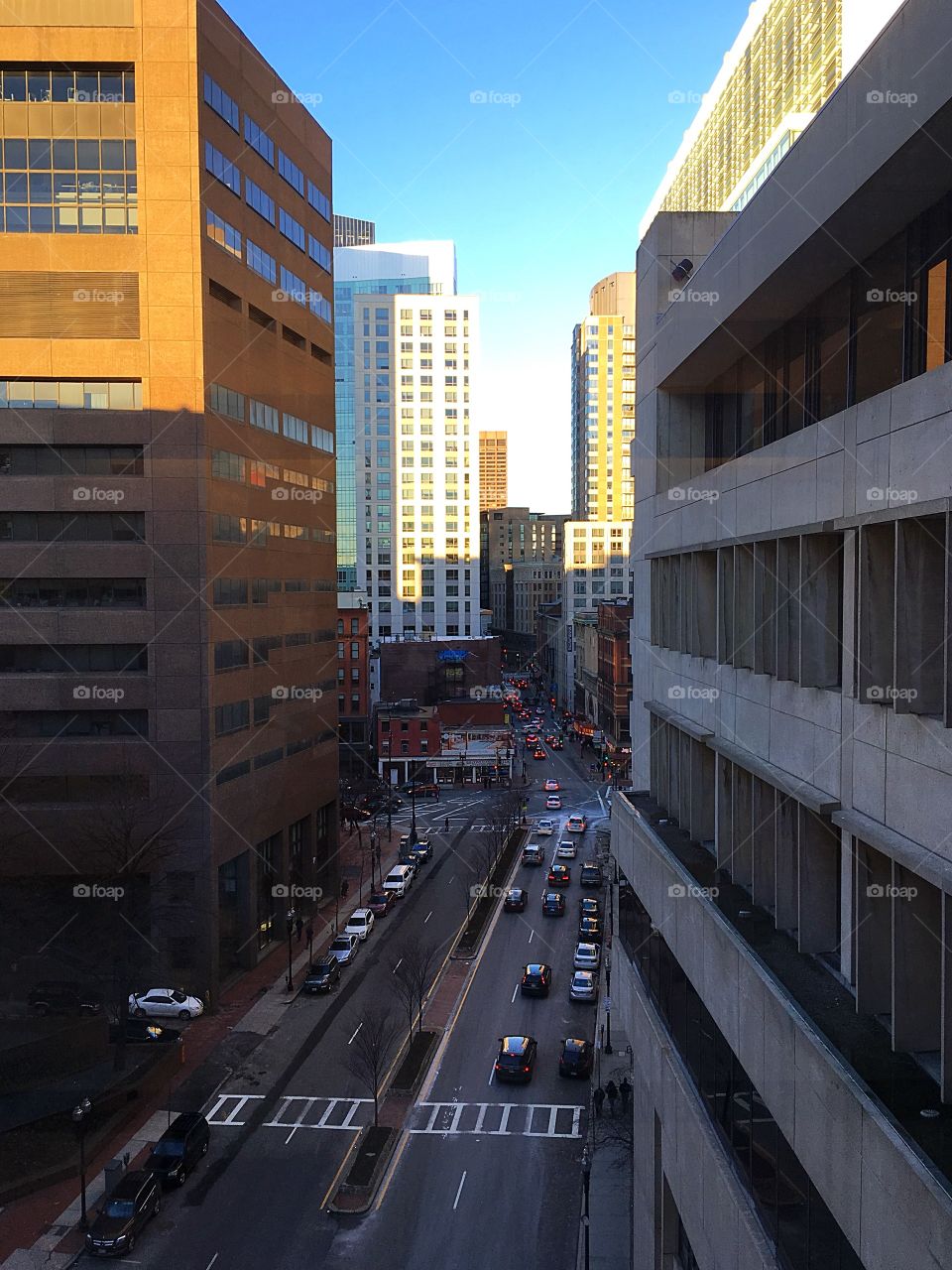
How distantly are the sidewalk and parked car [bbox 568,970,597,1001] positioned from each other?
11654 millimetres

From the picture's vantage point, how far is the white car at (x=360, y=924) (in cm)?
4750

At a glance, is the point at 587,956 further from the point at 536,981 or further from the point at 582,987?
the point at 536,981

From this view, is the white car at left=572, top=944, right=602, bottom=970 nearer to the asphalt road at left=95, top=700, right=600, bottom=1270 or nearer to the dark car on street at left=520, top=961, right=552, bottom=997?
the asphalt road at left=95, top=700, right=600, bottom=1270

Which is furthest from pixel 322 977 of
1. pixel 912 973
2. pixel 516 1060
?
pixel 912 973

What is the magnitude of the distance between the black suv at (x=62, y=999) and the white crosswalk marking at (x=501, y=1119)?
1352 centimetres

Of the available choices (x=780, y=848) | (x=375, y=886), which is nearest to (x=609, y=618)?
(x=375, y=886)

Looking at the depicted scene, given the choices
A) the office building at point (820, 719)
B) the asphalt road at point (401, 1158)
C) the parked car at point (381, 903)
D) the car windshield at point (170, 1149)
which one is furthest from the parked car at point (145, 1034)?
the office building at point (820, 719)

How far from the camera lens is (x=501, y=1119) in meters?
30.5

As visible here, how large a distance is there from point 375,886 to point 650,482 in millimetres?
42289

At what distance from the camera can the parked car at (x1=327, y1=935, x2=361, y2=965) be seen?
1748 inches

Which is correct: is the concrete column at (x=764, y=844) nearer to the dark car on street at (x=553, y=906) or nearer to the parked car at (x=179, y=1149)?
the parked car at (x=179, y=1149)

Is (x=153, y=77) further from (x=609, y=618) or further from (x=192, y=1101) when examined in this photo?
(x=609, y=618)

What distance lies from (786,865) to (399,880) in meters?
46.0

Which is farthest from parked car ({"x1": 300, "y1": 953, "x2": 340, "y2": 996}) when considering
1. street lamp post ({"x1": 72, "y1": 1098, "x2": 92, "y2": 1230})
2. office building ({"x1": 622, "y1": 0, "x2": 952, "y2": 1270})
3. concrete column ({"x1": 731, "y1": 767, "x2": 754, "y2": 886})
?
concrete column ({"x1": 731, "y1": 767, "x2": 754, "y2": 886})
